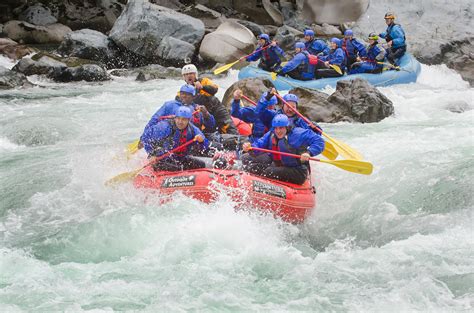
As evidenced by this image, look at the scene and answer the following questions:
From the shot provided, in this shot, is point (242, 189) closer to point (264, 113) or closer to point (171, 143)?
point (171, 143)

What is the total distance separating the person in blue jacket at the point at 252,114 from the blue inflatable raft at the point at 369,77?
370cm

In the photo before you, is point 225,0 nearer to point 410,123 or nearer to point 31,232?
point 410,123

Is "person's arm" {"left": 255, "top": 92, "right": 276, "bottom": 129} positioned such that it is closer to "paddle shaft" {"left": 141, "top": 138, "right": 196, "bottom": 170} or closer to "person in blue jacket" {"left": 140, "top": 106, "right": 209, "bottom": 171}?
"person in blue jacket" {"left": 140, "top": 106, "right": 209, "bottom": 171}

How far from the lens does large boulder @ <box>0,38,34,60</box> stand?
1546 cm

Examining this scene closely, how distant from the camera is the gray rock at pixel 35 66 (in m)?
14.2

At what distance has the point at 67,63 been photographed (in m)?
15.0

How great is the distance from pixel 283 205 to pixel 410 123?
16.8 feet

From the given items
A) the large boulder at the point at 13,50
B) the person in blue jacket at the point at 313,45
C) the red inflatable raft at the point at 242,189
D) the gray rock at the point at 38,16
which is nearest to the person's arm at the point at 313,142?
the red inflatable raft at the point at 242,189

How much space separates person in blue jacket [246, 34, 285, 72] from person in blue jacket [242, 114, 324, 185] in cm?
617

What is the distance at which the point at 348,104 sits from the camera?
34.6ft

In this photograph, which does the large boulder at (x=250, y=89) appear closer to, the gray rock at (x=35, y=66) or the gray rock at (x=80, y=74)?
the gray rock at (x=80, y=74)

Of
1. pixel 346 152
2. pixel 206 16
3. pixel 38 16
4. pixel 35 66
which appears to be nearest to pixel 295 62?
pixel 346 152

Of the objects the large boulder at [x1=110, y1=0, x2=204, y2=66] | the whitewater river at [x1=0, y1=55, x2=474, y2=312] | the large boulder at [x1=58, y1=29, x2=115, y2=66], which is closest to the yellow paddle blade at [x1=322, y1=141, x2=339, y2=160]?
the whitewater river at [x1=0, y1=55, x2=474, y2=312]

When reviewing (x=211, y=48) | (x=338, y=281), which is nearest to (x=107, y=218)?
(x=338, y=281)
